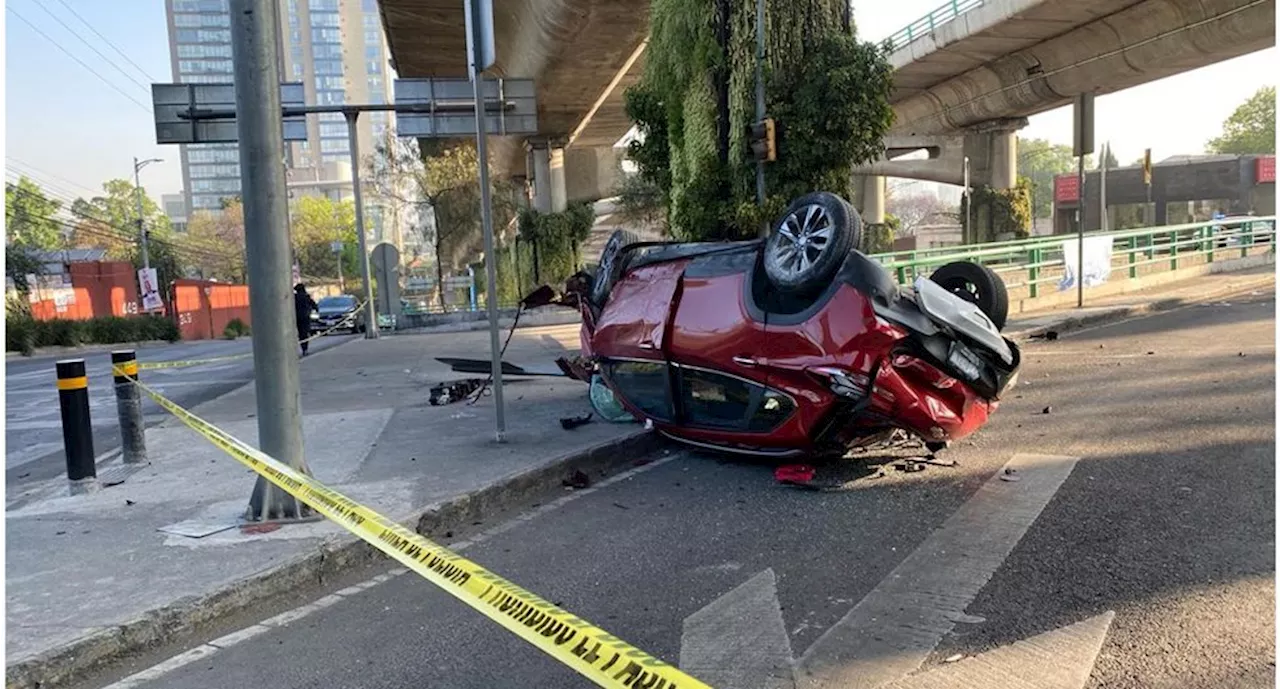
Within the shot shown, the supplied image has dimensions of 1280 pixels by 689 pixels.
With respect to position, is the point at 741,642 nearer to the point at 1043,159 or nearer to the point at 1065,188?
the point at 1065,188

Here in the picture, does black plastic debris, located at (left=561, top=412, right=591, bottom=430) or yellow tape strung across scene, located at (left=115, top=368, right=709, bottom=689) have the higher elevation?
yellow tape strung across scene, located at (left=115, top=368, right=709, bottom=689)

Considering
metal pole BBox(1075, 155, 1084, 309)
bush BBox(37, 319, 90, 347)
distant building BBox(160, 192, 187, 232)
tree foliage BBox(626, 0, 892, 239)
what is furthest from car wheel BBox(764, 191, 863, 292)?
distant building BBox(160, 192, 187, 232)

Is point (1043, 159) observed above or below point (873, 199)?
above

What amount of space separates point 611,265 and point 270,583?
4.21m

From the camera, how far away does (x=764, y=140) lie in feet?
37.9

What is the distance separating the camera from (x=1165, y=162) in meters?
63.6

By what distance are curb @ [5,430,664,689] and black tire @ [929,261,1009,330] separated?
3215 millimetres

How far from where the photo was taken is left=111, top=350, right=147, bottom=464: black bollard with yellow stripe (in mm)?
6754

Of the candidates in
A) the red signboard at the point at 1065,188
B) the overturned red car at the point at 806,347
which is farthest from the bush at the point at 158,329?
the red signboard at the point at 1065,188

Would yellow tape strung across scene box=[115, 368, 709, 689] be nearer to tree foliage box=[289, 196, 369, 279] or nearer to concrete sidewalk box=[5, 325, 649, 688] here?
concrete sidewalk box=[5, 325, 649, 688]

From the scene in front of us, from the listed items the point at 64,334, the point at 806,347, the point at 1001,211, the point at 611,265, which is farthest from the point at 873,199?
the point at 806,347

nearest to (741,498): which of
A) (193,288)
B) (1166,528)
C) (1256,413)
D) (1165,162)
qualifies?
(1166,528)

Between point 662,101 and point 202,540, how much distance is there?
10831 mm

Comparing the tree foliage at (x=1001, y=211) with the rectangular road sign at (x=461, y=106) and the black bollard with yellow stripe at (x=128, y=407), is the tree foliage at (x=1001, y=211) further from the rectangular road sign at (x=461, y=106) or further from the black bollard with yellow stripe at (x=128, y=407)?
the black bollard with yellow stripe at (x=128, y=407)
